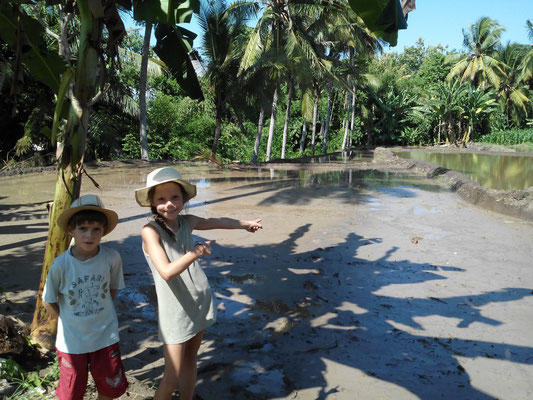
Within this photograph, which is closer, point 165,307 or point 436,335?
point 165,307

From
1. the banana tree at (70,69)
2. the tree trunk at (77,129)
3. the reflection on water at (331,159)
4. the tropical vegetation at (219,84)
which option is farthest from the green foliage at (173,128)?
the tree trunk at (77,129)

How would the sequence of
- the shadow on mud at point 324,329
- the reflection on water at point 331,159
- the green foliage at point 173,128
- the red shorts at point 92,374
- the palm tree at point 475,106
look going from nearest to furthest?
1. the red shorts at point 92,374
2. the shadow on mud at point 324,329
3. the reflection on water at point 331,159
4. the green foliage at point 173,128
5. the palm tree at point 475,106

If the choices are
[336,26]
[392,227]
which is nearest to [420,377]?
[392,227]

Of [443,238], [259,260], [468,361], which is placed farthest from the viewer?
[443,238]

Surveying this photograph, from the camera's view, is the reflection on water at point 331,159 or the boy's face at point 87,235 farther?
the reflection on water at point 331,159

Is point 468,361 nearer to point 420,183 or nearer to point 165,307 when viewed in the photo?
point 165,307

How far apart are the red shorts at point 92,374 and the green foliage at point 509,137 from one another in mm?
43199

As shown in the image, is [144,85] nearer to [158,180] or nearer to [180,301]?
[158,180]

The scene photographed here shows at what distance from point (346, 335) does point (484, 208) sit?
723cm

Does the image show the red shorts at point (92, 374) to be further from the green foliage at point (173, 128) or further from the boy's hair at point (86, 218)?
the green foliage at point (173, 128)

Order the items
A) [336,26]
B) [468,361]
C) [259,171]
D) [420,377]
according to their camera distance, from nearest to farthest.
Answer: [420,377] → [468,361] → [259,171] → [336,26]

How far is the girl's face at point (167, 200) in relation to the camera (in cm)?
233

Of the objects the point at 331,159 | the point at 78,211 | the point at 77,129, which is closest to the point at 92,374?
the point at 78,211

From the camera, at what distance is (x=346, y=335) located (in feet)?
11.9
